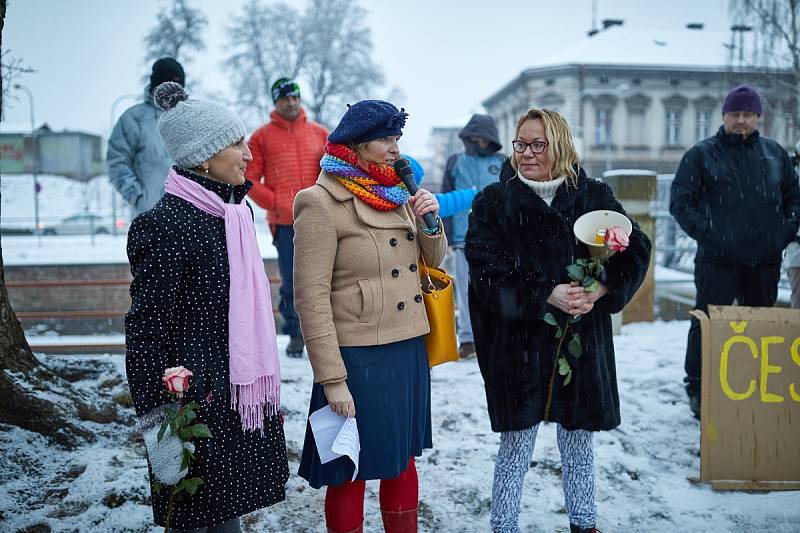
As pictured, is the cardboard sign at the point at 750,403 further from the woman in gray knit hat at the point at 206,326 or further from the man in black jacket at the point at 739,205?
the woman in gray knit hat at the point at 206,326

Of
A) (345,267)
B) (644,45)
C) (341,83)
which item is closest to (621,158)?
(644,45)

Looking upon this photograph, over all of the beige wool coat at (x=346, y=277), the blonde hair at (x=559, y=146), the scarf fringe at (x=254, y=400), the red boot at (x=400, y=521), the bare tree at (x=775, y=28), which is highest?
the bare tree at (x=775, y=28)

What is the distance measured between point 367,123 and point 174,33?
31204 mm

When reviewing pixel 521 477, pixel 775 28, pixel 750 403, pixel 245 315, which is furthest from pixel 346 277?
pixel 775 28

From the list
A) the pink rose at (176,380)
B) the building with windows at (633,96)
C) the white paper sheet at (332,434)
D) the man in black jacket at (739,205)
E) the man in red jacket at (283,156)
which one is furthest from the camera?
the building with windows at (633,96)

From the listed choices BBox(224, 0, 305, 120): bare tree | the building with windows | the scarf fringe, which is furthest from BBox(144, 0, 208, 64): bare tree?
the scarf fringe

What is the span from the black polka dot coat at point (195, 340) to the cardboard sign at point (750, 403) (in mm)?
2467

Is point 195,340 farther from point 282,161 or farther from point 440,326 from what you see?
point 282,161

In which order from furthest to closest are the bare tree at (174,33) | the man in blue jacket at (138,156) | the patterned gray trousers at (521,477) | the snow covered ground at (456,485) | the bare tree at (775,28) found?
the bare tree at (174,33) < the bare tree at (775,28) < the man in blue jacket at (138,156) < the snow covered ground at (456,485) < the patterned gray trousers at (521,477)

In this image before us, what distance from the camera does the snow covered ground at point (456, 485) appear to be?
3029 mm

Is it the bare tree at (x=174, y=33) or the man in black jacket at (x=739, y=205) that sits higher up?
the bare tree at (x=174, y=33)

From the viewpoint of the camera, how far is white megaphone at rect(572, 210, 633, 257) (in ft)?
8.29

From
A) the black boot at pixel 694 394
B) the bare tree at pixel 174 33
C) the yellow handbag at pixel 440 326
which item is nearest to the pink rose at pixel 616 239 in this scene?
the yellow handbag at pixel 440 326

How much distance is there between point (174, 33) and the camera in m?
29.8
